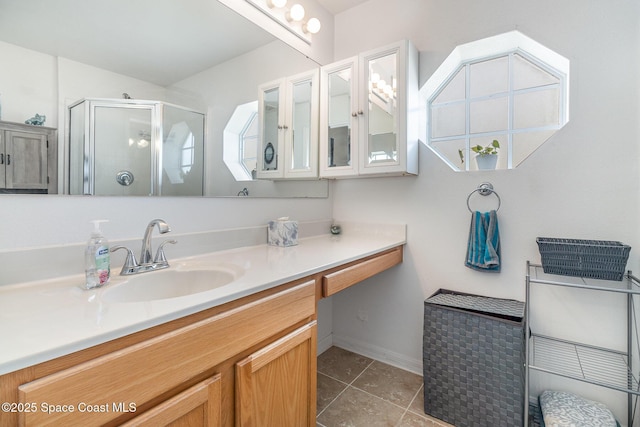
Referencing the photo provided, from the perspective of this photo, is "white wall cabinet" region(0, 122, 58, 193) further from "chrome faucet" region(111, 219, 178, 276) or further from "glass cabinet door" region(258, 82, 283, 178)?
"glass cabinet door" region(258, 82, 283, 178)

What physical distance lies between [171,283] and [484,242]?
1.55 metres

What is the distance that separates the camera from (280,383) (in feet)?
3.33

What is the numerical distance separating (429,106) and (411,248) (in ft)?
3.20

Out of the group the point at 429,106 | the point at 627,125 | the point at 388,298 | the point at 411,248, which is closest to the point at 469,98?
the point at 429,106

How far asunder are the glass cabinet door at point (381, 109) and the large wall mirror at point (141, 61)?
56 cm

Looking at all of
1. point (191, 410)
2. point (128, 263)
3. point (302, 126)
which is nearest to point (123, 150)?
point (128, 263)

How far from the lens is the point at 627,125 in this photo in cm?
134

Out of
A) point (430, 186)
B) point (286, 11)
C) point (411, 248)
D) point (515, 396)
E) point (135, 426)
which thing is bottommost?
point (515, 396)

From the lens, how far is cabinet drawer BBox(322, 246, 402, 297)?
1.25 metres

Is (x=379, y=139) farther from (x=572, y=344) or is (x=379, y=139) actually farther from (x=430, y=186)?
(x=572, y=344)

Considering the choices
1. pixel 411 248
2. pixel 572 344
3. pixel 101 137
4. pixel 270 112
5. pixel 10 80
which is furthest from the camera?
pixel 411 248

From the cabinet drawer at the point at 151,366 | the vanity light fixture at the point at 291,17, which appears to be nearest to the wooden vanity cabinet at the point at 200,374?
the cabinet drawer at the point at 151,366

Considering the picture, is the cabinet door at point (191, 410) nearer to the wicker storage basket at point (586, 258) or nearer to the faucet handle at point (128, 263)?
the faucet handle at point (128, 263)

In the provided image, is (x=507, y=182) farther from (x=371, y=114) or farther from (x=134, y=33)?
(x=134, y=33)
